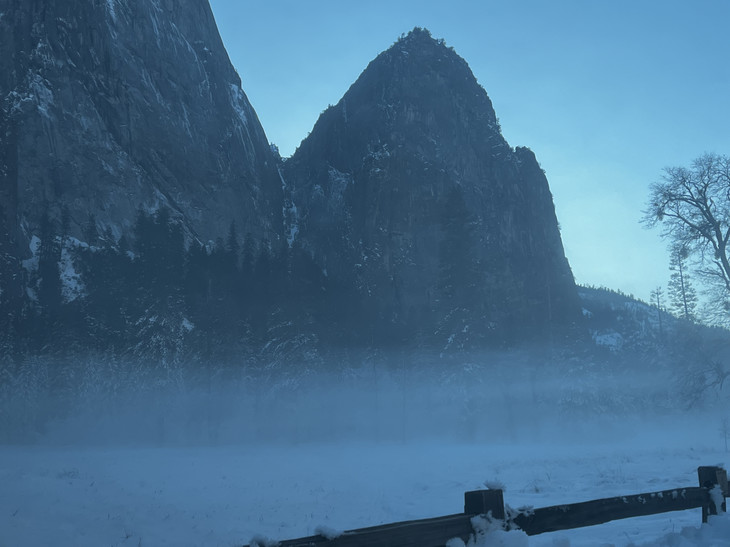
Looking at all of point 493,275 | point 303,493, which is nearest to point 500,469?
point 303,493

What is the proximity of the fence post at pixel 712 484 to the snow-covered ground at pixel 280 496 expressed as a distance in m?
0.23

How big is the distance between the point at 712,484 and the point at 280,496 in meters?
10.0

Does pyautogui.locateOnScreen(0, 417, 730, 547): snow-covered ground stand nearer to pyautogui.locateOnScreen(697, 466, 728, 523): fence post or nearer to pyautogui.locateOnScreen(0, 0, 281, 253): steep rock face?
pyautogui.locateOnScreen(697, 466, 728, 523): fence post

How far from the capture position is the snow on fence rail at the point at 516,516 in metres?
4.07

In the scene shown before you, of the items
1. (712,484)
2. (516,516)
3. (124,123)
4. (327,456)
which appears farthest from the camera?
(124,123)

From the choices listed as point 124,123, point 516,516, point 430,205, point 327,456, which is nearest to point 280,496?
point 516,516

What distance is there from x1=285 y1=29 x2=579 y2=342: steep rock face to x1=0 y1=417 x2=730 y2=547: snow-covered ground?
3784cm

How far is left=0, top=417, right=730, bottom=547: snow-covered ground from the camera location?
9.20m

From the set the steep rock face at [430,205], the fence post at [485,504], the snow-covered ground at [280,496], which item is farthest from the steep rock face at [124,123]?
the fence post at [485,504]

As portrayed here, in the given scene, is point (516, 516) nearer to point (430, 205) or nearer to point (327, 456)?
point (327, 456)

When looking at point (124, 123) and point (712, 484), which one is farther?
point (124, 123)

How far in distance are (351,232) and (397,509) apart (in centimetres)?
6306

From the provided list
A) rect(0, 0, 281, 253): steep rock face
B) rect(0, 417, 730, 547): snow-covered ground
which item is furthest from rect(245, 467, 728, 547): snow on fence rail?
rect(0, 0, 281, 253): steep rock face

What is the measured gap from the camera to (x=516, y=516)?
16.5ft
